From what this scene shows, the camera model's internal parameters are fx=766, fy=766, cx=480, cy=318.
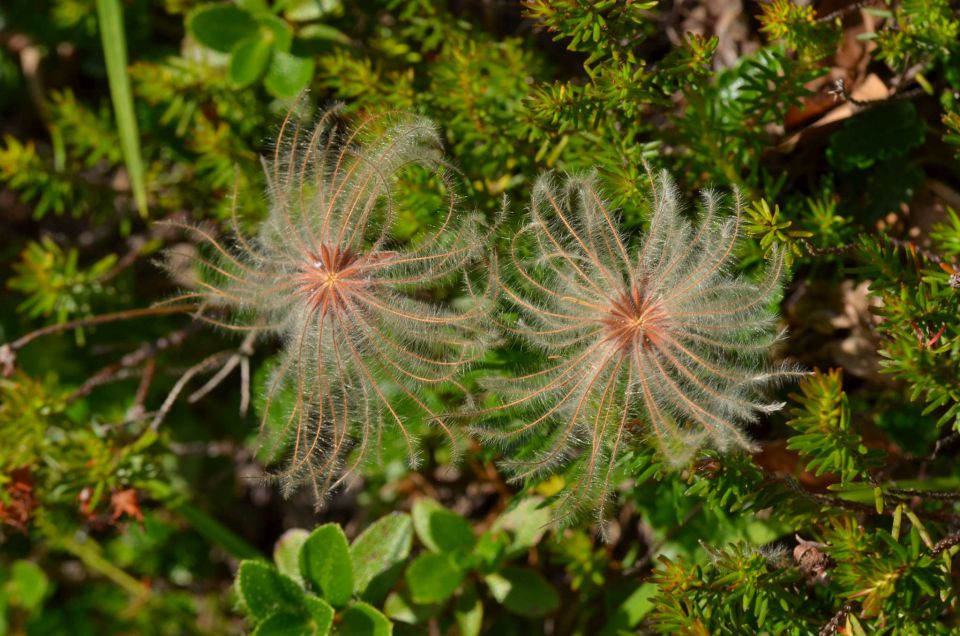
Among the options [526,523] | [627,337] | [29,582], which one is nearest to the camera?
[627,337]

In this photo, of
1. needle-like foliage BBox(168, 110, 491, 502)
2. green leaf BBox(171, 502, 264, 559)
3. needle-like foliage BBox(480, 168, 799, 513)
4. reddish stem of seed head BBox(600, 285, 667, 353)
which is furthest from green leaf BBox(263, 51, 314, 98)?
green leaf BBox(171, 502, 264, 559)

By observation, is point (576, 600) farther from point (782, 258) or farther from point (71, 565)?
point (71, 565)

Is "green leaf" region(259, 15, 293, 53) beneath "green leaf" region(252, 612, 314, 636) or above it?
above

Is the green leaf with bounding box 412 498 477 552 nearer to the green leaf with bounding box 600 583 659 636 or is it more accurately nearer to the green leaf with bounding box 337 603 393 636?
the green leaf with bounding box 337 603 393 636

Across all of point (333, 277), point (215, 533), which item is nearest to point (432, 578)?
point (215, 533)

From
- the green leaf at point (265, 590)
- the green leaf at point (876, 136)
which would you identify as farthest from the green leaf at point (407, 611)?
the green leaf at point (876, 136)

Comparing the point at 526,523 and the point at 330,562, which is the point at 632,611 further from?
the point at 330,562
